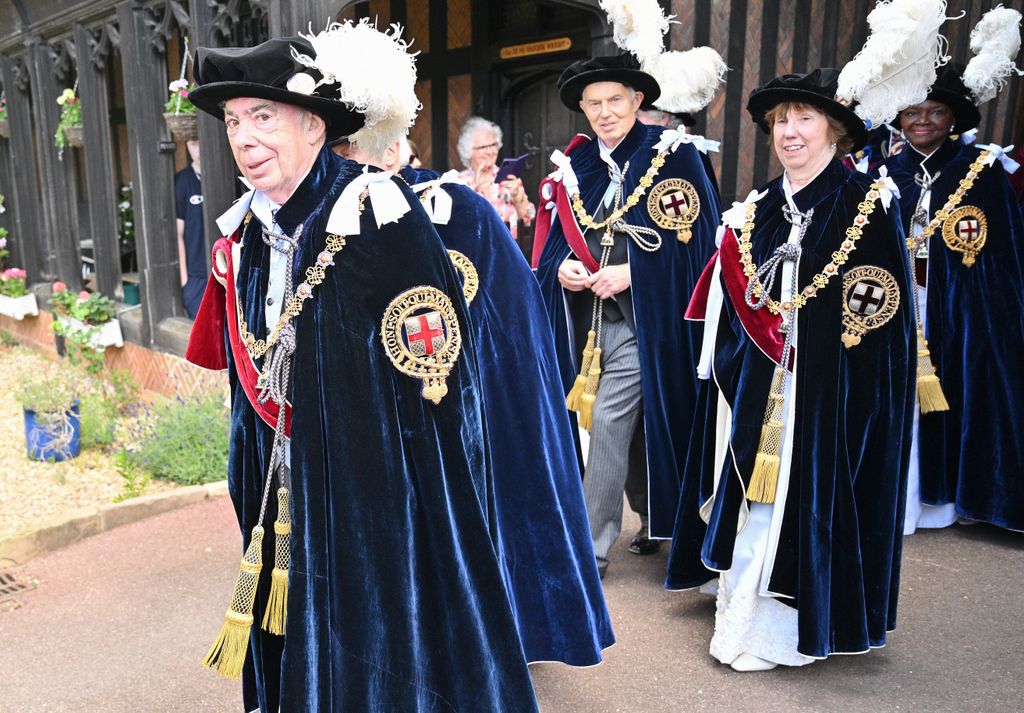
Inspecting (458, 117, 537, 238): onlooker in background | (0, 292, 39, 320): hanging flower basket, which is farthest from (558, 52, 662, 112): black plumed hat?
(0, 292, 39, 320): hanging flower basket

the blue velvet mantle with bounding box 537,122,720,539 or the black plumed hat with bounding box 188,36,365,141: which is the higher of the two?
the black plumed hat with bounding box 188,36,365,141

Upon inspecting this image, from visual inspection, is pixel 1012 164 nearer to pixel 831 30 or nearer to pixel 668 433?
pixel 668 433

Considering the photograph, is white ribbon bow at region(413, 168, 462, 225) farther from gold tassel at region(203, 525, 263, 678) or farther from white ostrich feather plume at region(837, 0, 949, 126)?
white ostrich feather plume at region(837, 0, 949, 126)

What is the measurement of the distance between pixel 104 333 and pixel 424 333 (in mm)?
7806

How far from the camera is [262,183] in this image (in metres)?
2.20

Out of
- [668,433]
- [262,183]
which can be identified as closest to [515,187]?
[668,433]

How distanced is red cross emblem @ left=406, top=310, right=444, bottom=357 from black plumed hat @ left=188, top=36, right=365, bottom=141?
1.80ft

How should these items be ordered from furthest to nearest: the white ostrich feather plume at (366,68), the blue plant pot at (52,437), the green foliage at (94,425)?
the green foliage at (94,425) < the blue plant pot at (52,437) < the white ostrich feather plume at (366,68)

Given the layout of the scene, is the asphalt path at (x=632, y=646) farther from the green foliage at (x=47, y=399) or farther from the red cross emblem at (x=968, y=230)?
the green foliage at (x=47, y=399)

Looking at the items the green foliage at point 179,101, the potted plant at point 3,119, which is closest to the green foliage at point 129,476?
the green foliage at point 179,101

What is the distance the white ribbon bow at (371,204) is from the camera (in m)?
Result: 2.12

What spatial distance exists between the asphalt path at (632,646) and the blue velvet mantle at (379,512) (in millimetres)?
A: 1125

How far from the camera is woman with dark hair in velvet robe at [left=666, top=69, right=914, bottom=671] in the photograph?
10.3 feet

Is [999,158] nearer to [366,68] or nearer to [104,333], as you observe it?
[366,68]
